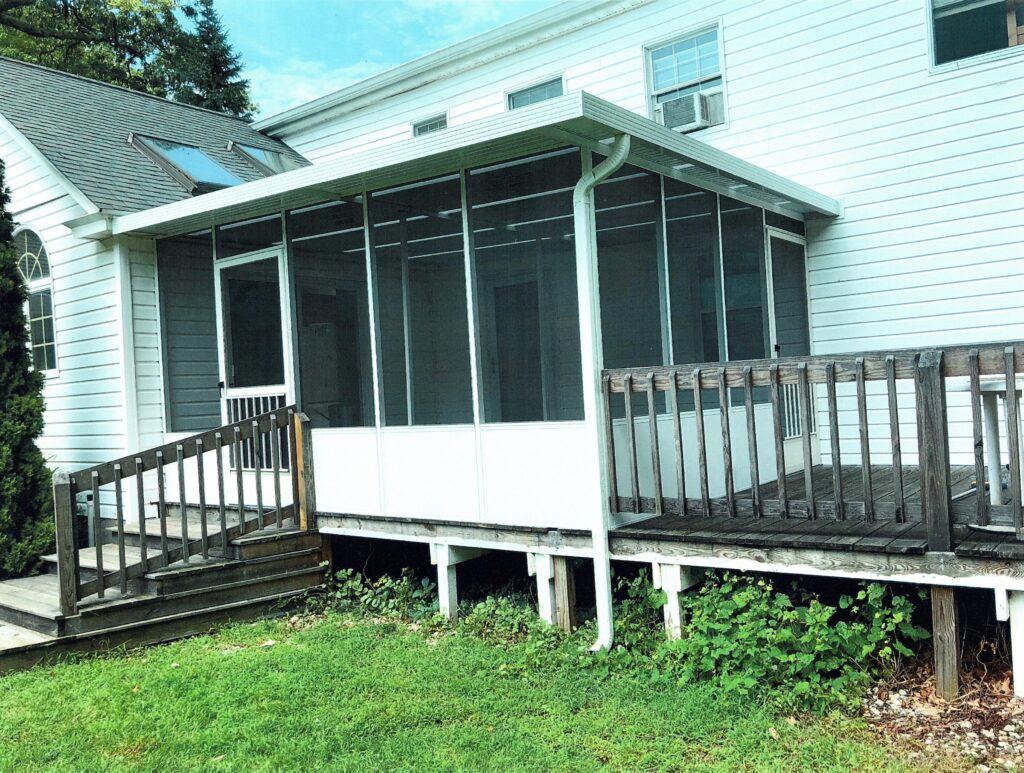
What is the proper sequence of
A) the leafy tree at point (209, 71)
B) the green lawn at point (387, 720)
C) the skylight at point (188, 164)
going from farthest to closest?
1. the leafy tree at point (209, 71)
2. the skylight at point (188, 164)
3. the green lawn at point (387, 720)

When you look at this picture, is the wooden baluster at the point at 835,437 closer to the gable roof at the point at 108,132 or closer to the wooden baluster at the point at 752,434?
the wooden baluster at the point at 752,434

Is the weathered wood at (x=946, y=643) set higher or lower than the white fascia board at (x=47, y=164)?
lower

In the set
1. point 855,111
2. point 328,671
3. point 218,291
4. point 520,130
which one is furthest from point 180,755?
point 855,111

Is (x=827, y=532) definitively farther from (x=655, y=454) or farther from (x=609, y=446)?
(x=609, y=446)

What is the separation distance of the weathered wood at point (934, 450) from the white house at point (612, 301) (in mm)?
13

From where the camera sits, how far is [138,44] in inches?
979

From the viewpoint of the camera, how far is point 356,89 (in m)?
11.8

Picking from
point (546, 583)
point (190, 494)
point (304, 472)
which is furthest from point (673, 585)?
point (190, 494)

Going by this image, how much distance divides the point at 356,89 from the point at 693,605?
369 inches

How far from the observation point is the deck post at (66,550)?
5.27m

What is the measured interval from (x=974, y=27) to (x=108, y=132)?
8639mm

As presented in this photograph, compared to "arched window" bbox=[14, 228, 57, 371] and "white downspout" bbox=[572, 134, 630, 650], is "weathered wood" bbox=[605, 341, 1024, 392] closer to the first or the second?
"white downspout" bbox=[572, 134, 630, 650]

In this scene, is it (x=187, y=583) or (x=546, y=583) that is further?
(x=187, y=583)

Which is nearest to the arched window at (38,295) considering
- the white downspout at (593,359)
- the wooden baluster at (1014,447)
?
the white downspout at (593,359)
